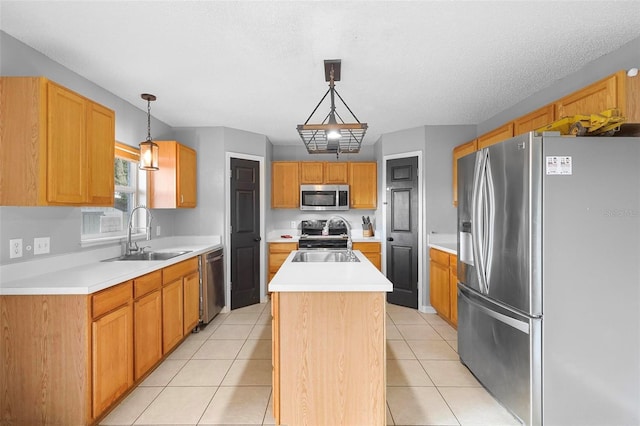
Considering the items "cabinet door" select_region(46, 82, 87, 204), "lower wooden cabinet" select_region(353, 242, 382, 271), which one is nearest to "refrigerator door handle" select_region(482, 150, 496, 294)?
"lower wooden cabinet" select_region(353, 242, 382, 271)

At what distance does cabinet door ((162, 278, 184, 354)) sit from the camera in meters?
2.61

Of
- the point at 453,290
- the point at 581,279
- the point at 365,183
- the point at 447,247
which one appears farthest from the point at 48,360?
the point at 365,183

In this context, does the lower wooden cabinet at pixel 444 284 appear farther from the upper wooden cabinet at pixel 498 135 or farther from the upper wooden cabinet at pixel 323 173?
the upper wooden cabinet at pixel 323 173

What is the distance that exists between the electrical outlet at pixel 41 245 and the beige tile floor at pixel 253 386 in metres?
1.19

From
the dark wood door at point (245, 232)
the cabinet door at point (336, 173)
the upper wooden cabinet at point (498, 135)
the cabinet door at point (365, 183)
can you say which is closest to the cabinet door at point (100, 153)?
the dark wood door at point (245, 232)

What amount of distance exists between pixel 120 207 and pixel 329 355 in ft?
8.84

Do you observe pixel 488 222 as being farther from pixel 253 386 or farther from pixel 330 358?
pixel 253 386

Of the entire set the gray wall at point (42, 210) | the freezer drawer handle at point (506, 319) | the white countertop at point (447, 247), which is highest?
the gray wall at point (42, 210)

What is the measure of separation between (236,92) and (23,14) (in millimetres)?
1478

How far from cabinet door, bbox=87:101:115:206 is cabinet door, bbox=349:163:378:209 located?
3279mm

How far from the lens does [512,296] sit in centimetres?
189

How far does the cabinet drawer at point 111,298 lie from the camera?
1799mm

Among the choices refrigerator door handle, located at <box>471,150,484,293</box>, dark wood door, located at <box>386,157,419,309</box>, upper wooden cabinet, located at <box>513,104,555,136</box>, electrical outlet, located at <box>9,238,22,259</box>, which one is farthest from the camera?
dark wood door, located at <box>386,157,419,309</box>

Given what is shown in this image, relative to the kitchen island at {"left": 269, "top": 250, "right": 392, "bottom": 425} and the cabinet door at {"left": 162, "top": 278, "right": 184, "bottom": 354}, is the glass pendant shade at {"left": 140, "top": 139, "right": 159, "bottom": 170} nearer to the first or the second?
the cabinet door at {"left": 162, "top": 278, "right": 184, "bottom": 354}
